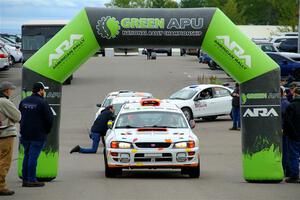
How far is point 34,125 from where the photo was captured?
618 inches

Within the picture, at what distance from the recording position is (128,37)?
17.3 metres

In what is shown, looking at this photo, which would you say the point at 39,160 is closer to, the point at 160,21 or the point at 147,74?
the point at 160,21

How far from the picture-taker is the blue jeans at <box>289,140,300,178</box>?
16938 mm

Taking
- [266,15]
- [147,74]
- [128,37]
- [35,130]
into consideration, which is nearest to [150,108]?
[128,37]

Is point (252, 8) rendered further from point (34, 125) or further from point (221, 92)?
point (34, 125)

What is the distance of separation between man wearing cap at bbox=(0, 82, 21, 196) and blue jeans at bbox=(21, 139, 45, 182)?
917 mm

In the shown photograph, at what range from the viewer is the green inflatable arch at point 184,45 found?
17031 millimetres

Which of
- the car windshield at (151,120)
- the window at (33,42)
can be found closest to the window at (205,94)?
the window at (33,42)

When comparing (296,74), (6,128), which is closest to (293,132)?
(6,128)

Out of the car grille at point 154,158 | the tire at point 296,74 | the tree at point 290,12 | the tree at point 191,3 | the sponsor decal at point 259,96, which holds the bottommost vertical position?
the car grille at point 154,158

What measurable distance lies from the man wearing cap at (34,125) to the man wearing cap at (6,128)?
0.81 meters

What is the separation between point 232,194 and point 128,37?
4.00 m

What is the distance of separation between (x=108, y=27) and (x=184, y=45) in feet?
5.03

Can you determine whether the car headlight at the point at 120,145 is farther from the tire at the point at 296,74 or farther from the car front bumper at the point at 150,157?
the tire at the point at 296,74
